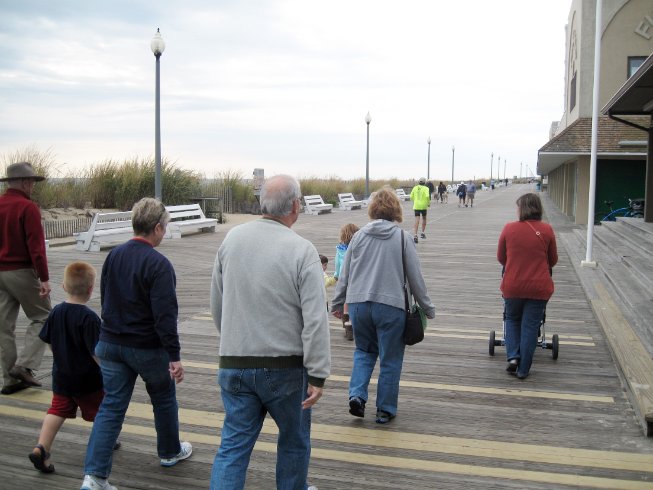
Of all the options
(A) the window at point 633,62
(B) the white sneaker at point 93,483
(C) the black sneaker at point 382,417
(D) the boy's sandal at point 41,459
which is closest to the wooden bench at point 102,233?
(C) the black sneaker at point 382,417

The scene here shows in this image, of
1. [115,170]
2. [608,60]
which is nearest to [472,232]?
[608,60]

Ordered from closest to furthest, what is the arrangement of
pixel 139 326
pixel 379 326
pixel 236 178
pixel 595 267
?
1. pixel 139 326
2. pixel 379 326
3. pixel 595 267
4. pixel 236 178

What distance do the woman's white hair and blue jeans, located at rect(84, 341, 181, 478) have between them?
127 centimetres

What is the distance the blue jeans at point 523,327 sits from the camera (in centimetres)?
634

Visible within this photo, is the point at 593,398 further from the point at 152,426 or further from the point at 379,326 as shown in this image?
the point at 152,426

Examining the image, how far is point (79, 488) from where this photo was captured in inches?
164

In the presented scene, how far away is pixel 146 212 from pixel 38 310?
2387mm

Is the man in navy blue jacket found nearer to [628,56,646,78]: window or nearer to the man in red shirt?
the man in red shirt

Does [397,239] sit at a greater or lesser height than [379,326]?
greater

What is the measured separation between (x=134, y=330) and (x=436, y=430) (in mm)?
2379

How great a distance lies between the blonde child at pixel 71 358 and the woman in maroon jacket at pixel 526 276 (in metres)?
3.66

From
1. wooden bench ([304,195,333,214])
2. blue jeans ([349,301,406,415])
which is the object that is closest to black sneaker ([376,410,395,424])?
blue jeans ([349,301,406,415])

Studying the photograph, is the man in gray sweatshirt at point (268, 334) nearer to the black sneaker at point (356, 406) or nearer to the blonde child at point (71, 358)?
the blonde child at point (71, 358)

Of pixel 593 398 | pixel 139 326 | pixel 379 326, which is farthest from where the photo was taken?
pixel 593 398
